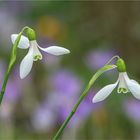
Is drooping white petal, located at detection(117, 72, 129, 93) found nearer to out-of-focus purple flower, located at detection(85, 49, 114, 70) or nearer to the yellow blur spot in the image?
out-of-focus purple flower, located at detection(85, 49, 114, 70)

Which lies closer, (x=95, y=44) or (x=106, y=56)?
(x=106, y=56)

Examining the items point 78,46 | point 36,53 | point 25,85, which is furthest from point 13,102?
point 36,53

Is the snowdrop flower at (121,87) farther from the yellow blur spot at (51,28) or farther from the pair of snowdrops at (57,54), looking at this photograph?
the yellow blur spot at (51,28)

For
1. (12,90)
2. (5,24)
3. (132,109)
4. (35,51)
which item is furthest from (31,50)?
(5,24)

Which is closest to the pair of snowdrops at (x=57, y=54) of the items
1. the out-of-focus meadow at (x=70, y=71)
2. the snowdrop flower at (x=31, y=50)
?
the snowdrop flower at (x=31, y=50)

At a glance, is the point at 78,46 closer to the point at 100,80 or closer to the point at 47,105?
the point at 100,80

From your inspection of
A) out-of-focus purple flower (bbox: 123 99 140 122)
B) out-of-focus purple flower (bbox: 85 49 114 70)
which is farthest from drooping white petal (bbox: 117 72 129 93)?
out-of-focus purple flower (bbox: 85 49 114 70)
